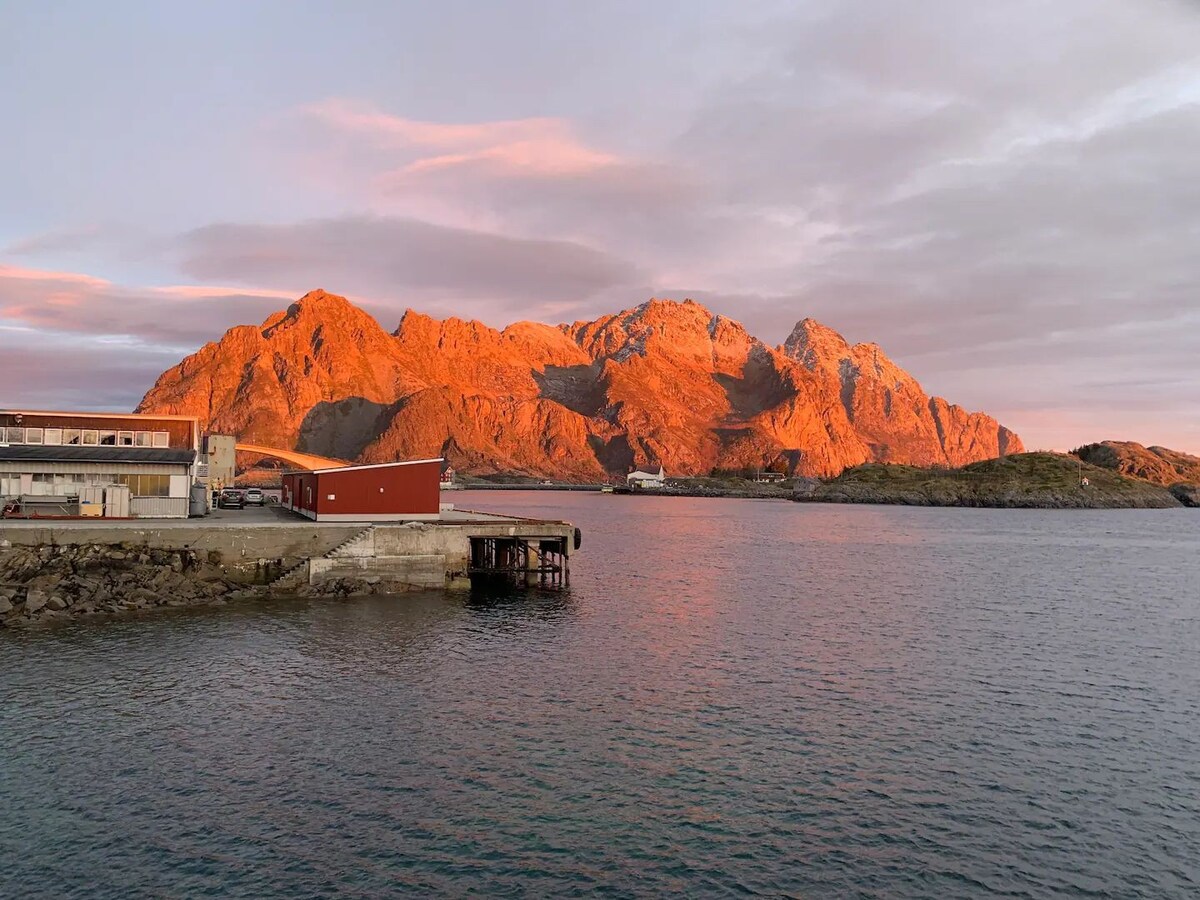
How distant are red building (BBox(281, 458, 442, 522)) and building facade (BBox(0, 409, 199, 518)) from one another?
12.2m

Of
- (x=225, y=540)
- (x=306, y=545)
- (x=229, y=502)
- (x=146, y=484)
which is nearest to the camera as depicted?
(x=225, y=540)

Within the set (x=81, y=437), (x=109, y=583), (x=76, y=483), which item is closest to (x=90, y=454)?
(x=76, y=483)

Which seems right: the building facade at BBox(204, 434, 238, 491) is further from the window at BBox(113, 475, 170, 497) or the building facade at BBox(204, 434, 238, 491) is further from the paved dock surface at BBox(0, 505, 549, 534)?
the window at BBox(113, 475, 170, 497)

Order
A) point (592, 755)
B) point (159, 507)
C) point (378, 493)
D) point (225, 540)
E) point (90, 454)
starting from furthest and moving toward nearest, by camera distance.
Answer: point (159, 507) < point (90, 454) < point (378, 493) < point (225, 540) < point (592, 755)

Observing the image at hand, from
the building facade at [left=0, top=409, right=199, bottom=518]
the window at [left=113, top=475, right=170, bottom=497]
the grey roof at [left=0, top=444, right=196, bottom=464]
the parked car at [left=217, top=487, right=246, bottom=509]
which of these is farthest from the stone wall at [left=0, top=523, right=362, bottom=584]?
the parked car at [left=217, top=487, right=246, bottom=509]

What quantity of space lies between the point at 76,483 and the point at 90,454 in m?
2.72

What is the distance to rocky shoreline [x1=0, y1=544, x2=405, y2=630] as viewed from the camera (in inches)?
1612

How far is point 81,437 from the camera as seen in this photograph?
207ft

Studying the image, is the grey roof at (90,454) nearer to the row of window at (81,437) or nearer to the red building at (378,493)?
the row of window at (81,437)

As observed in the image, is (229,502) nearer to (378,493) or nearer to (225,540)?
(378,493)

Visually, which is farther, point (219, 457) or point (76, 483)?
point (219, 457)

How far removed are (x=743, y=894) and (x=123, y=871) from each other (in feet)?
44.1

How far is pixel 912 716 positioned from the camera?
94.7 feet

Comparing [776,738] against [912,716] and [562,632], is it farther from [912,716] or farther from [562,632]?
[562,632]
